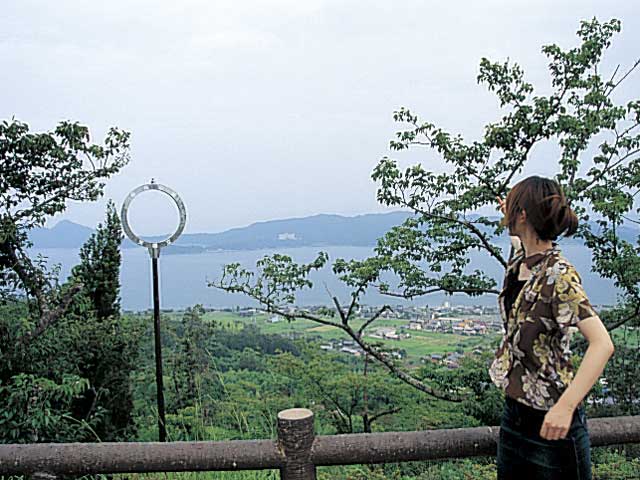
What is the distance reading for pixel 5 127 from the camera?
3.97 meters

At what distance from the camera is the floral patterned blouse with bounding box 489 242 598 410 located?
4.78 ft

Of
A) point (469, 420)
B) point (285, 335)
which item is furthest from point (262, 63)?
point (469, 420)

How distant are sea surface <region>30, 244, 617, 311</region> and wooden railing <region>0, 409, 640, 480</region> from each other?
231 cm

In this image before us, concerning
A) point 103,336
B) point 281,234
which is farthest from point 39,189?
point 281,234

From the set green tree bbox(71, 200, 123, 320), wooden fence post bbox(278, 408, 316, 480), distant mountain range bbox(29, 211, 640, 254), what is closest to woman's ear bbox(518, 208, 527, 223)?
wooden fence post bbox(278, 408, 316, 480)

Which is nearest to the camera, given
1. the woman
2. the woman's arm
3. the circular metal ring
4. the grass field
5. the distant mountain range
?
the woman's arm

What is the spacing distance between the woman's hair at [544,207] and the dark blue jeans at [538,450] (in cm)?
48

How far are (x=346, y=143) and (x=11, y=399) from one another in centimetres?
439

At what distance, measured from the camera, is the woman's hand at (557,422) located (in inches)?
54.6

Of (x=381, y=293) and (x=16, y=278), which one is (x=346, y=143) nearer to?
(x=381, y=293)

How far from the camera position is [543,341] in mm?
1511

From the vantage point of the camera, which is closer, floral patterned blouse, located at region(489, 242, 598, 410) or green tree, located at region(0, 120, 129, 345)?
floral patterned blouse, located at region(489, 242, 598, 410)

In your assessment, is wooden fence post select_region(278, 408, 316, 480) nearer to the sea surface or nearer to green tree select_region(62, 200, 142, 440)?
the sea surface

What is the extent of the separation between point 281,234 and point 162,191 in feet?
7.91
